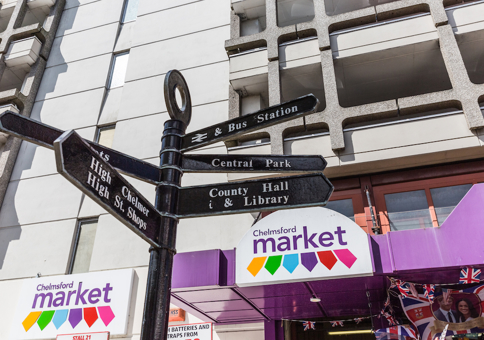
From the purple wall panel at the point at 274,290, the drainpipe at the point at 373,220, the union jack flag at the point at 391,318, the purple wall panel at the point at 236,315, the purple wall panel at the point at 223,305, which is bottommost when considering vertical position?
the union jack flag at the point at 391,318

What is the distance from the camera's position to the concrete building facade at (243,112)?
8602 millimetres

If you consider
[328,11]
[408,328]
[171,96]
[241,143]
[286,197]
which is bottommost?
[408,328]

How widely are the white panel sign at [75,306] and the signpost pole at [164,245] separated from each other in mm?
6843

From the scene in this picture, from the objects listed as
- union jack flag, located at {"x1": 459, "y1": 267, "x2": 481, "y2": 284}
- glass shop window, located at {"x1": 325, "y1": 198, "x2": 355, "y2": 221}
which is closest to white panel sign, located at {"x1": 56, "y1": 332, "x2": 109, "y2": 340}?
glass shop window, located at {"x1": 325, "y1": 198, "x2": 355, "y2": 221}

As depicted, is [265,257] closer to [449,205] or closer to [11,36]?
[449,205]

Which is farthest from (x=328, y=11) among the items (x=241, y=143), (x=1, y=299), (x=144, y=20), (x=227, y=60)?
(x=1, y=299)

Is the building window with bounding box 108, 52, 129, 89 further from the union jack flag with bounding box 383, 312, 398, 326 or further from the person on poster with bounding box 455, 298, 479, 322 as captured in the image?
the person on poster with bounding box 455, 298, 479, 322

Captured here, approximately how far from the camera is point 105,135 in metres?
13.0

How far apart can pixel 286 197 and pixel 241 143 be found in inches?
272

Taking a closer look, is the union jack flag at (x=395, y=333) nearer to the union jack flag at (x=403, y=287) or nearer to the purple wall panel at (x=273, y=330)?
the union jack flag at (x=403, y=287)

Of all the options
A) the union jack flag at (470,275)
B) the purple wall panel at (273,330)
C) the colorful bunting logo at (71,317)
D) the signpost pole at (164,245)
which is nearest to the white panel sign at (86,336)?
the colorful bunting logo at (71,317)

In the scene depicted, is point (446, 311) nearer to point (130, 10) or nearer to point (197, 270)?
point (197, 270)

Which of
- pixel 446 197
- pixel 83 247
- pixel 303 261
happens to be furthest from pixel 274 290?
pixel 83 247

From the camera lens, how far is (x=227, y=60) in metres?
12.6
